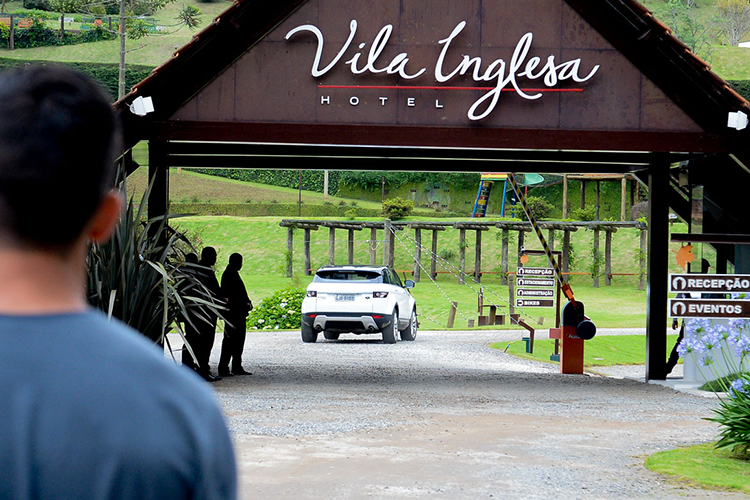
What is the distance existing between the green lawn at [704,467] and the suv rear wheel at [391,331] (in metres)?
12.5

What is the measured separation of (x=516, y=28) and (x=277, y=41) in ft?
9.81

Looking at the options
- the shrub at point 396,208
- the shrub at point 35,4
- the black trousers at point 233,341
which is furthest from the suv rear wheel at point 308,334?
the shrub at point 35,4

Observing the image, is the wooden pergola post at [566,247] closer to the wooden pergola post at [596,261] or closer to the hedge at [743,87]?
the wooden pergola post at [596,261]

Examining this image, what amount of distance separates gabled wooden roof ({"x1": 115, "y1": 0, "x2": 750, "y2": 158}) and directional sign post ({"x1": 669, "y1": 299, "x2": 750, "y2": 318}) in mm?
2142

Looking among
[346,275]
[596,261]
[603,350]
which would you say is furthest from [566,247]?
[346,275]

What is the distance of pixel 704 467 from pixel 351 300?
42.2ft

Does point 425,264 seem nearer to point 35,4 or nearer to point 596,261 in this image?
point 596,261

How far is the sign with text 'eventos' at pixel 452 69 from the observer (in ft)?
40.0

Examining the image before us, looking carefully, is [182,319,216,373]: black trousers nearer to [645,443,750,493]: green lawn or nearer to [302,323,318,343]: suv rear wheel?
[645,443,750,493]: green lawn

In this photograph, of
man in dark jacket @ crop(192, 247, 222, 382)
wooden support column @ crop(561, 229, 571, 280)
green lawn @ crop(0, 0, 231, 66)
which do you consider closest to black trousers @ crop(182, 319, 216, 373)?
man in dark jacket @ crop(192, 247, 222, 382)

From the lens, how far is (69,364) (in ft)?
4.38

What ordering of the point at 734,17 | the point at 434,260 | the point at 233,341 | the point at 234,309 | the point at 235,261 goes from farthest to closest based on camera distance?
the point at 734,17 < the point at 434,260 < the point at 233,341 < the point at 234,309 < the point at 235,261

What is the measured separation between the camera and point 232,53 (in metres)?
12.1

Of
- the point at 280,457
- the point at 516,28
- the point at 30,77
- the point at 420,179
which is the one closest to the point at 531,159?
the point at 516,28
